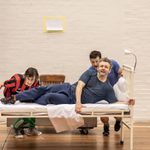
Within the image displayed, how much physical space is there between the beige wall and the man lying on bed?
1504 mm

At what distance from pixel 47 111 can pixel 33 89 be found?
450mm

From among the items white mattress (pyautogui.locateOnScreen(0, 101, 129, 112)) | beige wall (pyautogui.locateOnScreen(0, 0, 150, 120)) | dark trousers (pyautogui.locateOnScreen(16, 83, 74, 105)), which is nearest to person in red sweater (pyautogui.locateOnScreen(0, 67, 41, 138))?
dark trousers (pyautogui.locateOnScreen(16, 83, 74, 105))

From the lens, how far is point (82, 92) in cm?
430

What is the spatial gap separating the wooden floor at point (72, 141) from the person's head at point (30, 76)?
70cm

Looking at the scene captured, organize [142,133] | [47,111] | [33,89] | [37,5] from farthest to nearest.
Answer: [37,5] → [142,133] → [33,89] → [47,111]

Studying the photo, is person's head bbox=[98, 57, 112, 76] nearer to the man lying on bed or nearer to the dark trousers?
the man lying on bed

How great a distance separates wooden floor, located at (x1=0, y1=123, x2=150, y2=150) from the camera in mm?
4523

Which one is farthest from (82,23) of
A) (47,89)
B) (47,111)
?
(47,111)

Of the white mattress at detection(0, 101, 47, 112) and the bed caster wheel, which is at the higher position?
the white mattress at detection(0, 101, 47, 112)

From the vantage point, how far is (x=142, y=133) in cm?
523

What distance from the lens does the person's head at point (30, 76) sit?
448cm

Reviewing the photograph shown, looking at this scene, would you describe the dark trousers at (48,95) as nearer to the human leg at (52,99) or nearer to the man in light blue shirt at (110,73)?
the human leg at (52,99)

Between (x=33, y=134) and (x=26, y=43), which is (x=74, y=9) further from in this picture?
(x=33, y=134)

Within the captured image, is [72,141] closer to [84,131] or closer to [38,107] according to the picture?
[84,131]
